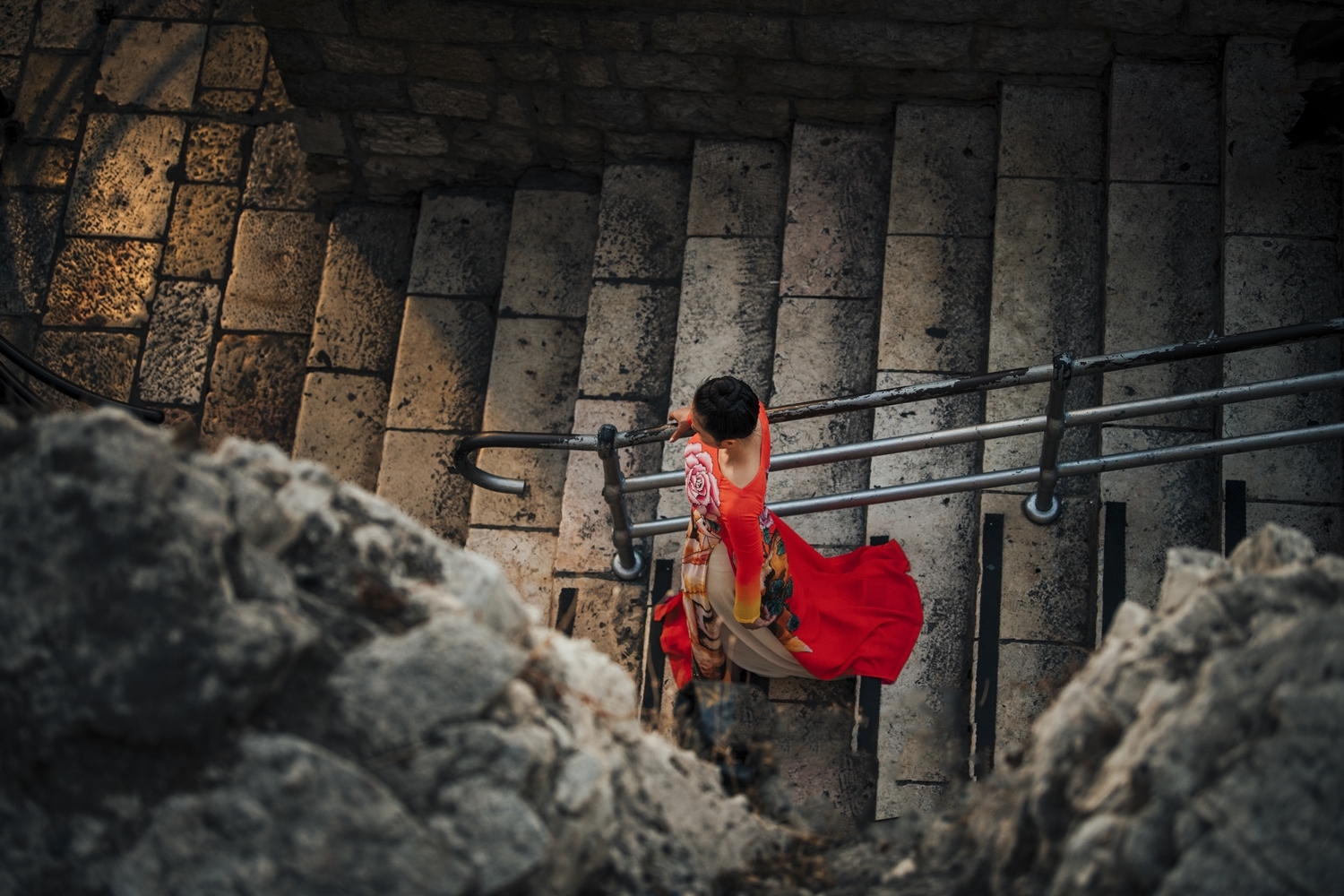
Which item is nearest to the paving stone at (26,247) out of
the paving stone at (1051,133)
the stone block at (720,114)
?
the stone block at (720,114)

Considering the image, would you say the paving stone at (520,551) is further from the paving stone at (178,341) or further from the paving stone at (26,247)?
the paving stone at (26,247)

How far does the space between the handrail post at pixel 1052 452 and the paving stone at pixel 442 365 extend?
7.61 feet

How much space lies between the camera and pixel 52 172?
17.2 feet

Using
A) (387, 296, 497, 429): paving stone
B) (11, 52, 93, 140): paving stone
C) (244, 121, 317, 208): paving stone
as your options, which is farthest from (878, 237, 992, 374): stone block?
(11, 52, 93, 140): paving stone

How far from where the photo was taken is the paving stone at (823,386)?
3938 millimetres

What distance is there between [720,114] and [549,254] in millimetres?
934

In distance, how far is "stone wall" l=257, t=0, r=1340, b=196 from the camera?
13.6 ft

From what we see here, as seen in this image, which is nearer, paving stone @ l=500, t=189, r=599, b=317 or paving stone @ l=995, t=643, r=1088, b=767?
paving stone @ l=995, t=643, r=1088, b=767

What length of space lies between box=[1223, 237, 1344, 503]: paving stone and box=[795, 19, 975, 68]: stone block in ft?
4.12

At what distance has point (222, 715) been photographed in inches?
58.1

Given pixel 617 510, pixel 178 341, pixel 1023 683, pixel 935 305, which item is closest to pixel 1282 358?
pixel 935 305

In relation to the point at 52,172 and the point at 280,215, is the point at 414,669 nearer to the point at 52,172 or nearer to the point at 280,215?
the point at 280,215

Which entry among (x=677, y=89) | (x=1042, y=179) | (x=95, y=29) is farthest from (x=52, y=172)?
(x=1042, y=179)

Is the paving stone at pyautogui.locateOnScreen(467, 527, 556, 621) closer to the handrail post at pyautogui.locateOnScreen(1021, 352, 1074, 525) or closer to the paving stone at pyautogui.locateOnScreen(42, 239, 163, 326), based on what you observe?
the handrail post at pyautogui.locateOnScreen(1021, 352, 1074, 525)
